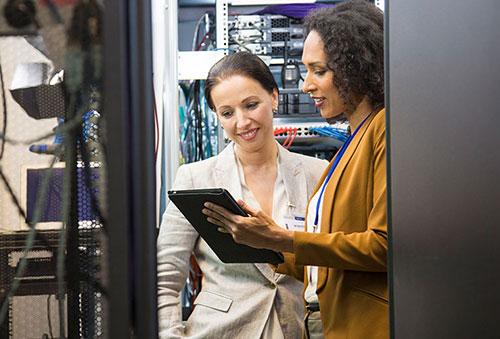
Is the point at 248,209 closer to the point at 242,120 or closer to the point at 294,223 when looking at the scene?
the point at 294,223

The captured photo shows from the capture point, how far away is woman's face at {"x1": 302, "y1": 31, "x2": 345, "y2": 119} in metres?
2.01

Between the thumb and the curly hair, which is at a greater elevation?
the curly hair

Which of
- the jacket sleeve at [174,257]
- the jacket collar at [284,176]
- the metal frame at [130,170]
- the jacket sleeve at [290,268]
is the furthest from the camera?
the jacket collar at [284,176]

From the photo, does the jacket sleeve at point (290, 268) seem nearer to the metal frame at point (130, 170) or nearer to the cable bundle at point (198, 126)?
the metal frame at point (130, 170)

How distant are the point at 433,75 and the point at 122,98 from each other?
560 mm

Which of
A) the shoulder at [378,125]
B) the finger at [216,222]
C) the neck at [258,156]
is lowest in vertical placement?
the finger at [216,222]

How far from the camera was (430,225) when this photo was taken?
131 cm

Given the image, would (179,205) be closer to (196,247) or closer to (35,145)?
(196,247)

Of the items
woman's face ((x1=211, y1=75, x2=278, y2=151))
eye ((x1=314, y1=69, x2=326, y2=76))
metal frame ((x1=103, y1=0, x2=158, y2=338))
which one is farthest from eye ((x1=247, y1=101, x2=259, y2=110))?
metal frame ((x1=103, y1=0, x2=158, y2=338))

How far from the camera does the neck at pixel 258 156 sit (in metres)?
2.52

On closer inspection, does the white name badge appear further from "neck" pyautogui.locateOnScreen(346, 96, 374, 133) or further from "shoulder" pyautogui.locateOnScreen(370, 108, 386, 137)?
"shoulder" pyautogui.locateOnScreen(370, 108, 386, 137)

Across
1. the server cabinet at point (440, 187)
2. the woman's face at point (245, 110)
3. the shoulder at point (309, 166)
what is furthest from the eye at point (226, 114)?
the server cabinet at point (440, 187)

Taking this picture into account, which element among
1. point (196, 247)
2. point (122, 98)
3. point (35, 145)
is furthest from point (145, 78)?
point (196, 247)

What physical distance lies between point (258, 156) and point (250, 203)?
6.8 inches
